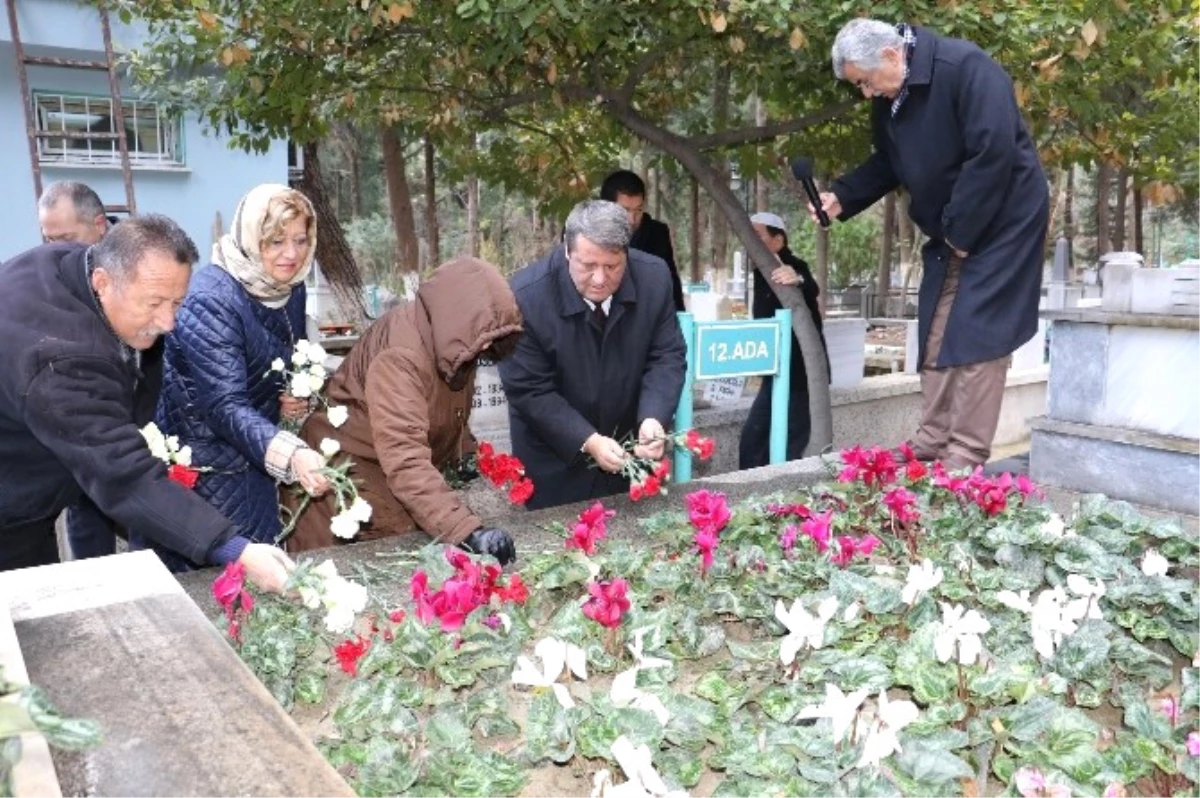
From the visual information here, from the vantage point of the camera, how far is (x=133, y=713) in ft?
5.00

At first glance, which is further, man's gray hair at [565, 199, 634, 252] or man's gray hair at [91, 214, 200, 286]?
man's gray hair at [565, 199, 634, 252]

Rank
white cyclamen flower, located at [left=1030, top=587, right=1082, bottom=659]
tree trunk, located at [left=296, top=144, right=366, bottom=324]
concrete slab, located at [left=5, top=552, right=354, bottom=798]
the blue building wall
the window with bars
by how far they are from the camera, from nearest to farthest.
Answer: concrete slab, located at [left=5, top=552, right=354, bottom=798]
white cyclamen flower, located at [left=1030, top=587, right=1082, bottom=659]
tree trunk, located at [left=296, top=144, right=366, bottom=324]
the blue building wall
the window with bars

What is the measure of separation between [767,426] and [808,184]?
6.76ft

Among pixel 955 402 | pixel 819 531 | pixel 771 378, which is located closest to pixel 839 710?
pixel 819 531

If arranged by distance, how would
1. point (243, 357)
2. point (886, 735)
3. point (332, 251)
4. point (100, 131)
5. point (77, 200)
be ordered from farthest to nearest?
point (100, 131) → point (332, 251) → point (77, 200) → point (243, 357) → point (886, 735)

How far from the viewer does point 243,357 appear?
2.91 m

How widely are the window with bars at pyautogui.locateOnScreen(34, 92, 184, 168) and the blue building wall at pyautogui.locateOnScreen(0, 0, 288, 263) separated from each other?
0.12 meters

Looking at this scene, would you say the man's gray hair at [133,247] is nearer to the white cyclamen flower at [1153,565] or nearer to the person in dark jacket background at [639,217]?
the white cyclamen flower at [1153,565]

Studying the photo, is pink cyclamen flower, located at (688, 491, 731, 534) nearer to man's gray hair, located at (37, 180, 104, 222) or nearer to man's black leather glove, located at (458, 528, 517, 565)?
man's black leather glove, located at (458, 528, 517, 565)

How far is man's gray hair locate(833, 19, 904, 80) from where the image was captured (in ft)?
12.0

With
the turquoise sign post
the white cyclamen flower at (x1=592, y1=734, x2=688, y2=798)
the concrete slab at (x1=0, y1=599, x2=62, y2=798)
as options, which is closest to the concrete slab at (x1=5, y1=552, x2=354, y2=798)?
the concrete slab at (x1=0, y1=599, x2=62, y2=798)

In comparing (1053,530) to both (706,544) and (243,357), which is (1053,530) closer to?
(706,544)

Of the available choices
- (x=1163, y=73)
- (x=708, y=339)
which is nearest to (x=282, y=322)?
(x=708, y=339)

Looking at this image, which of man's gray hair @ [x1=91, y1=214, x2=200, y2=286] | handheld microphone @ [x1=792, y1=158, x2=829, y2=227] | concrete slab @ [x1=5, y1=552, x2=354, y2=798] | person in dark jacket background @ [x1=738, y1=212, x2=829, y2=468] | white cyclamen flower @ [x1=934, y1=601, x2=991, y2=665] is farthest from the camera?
person in dark jacket background @ [x1=738, y1=212, x2=829, y2=468]
